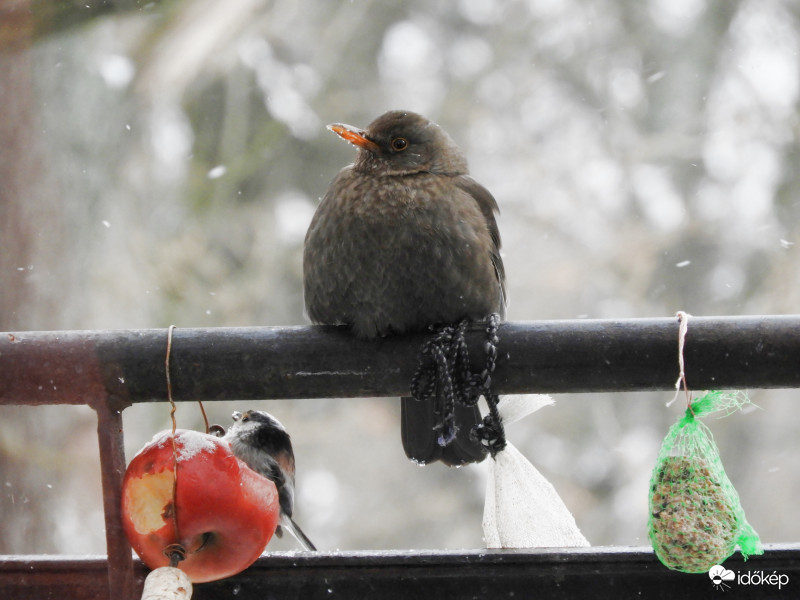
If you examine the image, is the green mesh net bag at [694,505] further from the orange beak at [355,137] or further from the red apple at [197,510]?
the orange beak at [355,137]

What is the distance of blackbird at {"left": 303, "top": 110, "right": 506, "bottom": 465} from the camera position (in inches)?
80.2

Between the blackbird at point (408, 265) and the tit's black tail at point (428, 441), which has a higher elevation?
the blackbird at point (408, 265)

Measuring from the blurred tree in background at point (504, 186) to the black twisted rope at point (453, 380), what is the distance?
3.33 m

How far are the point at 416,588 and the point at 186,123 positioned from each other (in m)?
4.87

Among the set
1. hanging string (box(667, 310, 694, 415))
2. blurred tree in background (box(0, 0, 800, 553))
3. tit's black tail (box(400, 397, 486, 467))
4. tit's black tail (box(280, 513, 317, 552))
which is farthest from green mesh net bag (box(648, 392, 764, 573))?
blurred tree in background (box(0, 0, 800, 553))

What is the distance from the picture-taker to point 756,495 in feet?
20.0

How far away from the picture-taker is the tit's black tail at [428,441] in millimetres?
2018

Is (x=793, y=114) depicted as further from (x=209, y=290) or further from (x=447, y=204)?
(x=447, y=204)

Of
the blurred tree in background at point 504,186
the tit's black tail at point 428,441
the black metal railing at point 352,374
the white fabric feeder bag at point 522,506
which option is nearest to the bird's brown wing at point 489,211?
the tit's black tail at point 428,441

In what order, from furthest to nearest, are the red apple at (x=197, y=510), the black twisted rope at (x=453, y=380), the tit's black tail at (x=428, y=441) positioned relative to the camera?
the tit's black tail at (x=428, y=441), the black twisted rope at (x=453, y=380), the red apple at (x=197, y=510)

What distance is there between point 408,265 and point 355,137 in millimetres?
512

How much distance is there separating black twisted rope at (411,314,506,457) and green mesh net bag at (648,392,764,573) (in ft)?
0.97

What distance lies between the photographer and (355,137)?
2.39 metres

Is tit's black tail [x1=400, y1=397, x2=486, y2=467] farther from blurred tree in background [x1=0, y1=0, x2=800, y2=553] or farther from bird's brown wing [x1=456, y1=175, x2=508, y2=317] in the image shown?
blurred tree in background [x1=0, y1=0, x2=800, y2=553]
